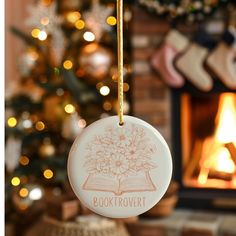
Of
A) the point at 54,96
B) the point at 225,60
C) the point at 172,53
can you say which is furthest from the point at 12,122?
the point at 225,60

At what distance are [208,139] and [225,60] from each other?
0.45 metres

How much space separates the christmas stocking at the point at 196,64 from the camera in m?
2.56

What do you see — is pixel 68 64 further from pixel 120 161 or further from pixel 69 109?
pixel 120 161

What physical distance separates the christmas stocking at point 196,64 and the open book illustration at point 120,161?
5.99 ft

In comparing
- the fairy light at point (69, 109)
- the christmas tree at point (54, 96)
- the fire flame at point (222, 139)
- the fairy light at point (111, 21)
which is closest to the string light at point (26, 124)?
the christmas tree at point (54, 96)

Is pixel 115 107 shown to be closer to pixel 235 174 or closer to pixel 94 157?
pixel 235 174

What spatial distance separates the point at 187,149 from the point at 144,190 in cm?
202

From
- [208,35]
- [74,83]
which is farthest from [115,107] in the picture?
[208,35]

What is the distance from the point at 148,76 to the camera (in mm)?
2686

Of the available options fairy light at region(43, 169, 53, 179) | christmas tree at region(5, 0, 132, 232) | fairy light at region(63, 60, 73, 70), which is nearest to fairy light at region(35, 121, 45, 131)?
christmas tree at region(5, 0, 132, 232)

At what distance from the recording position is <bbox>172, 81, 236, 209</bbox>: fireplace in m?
2.63

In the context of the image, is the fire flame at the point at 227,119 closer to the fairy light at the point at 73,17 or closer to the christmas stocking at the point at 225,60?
the christmas stocking at the point at 225,60

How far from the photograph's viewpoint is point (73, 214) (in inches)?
87.7

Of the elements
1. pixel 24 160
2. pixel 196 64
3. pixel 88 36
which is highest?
pixel 88 36
